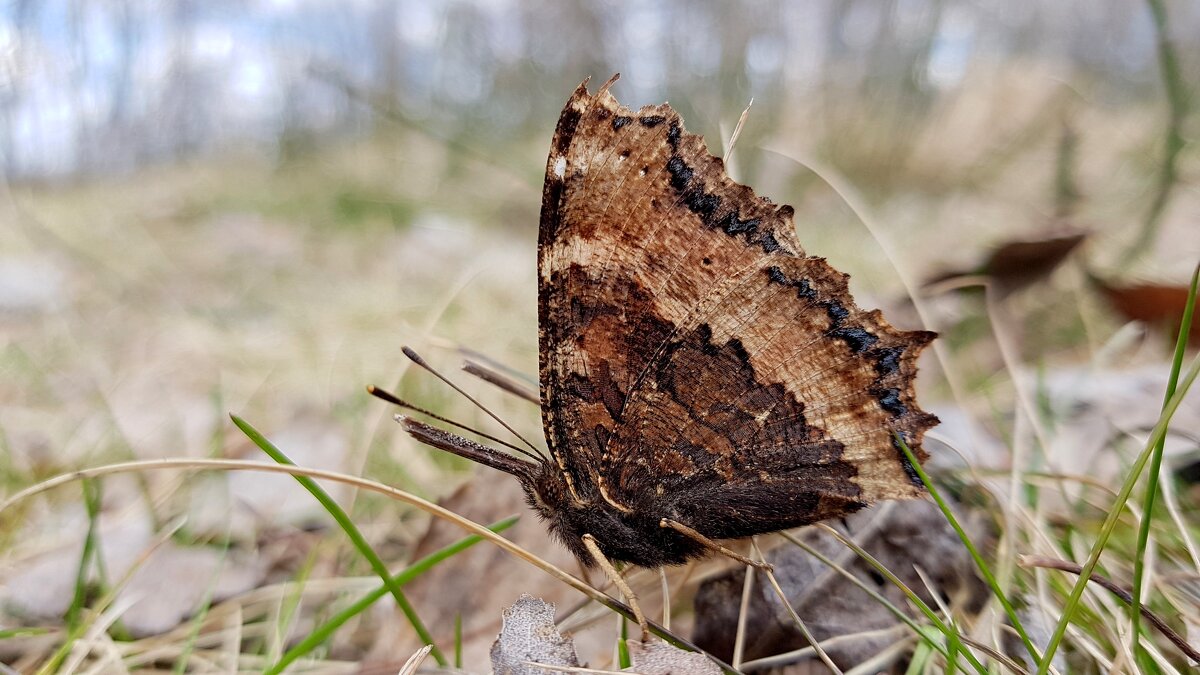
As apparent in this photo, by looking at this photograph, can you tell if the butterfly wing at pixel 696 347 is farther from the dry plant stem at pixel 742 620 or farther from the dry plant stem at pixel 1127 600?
the dry plant stem at pixel 1127 600

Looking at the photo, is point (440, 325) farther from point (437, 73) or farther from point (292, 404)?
point (437, 73)

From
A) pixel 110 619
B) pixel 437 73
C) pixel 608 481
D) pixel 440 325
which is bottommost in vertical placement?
pixel 110 619

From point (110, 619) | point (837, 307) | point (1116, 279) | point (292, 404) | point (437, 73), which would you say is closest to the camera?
point (837, 307)

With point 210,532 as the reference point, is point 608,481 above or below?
Answer: above

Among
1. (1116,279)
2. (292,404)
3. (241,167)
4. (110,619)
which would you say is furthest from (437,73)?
(110,619)

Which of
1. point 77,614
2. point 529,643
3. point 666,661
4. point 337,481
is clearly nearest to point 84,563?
point 77,614
